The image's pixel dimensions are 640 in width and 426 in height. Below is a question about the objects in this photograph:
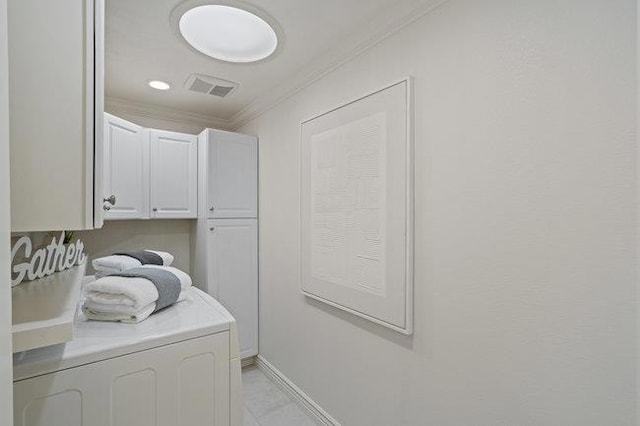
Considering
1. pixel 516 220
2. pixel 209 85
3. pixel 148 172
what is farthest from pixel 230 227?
pixel 516 220

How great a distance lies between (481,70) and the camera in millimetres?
1151

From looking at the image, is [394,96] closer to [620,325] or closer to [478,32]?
[478,32]

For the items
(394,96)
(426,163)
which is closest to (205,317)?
(426,163)

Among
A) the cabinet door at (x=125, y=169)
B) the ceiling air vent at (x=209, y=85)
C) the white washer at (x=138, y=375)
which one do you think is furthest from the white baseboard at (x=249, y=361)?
the ceiling air vent at (x=209, y=85)

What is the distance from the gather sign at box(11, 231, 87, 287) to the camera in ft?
3.36

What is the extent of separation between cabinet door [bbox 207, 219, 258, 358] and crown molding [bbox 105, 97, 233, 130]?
44.9 inches

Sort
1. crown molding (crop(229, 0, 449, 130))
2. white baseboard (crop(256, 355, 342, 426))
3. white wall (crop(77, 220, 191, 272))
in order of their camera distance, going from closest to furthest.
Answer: crown molding (crop(229, 0, 449, 130)) → white baseboard (crop(256, 355, 342, 426)) → white wall (crop(77, 220, 191, 272))

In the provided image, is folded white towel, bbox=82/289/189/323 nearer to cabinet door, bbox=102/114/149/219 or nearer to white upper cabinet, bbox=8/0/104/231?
white upper cabinet, bbox=8/0/104/231

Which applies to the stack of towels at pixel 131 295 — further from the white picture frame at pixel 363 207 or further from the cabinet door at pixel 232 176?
the cabinet door at pixel 232 176

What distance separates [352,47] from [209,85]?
1170mm

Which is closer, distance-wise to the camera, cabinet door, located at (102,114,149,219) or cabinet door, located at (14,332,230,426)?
cabinet door, located at (14,332,230,426)

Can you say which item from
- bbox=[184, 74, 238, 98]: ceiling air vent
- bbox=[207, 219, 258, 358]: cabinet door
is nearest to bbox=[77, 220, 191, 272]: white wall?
bbox=[207, 219, 258, 358]: cabinet door

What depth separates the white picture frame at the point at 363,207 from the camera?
1.39m

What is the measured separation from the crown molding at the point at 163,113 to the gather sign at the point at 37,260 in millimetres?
1597
